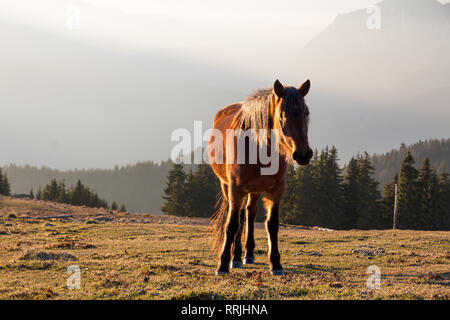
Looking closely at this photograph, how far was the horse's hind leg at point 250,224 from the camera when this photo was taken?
10391 mm

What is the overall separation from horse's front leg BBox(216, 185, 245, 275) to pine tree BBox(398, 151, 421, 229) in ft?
186

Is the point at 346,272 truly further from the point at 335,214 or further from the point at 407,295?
the point at 335,214

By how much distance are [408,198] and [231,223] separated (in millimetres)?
57928

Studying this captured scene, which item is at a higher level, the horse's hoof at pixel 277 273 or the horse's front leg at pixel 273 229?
the horse's front leg at pixel 273 229

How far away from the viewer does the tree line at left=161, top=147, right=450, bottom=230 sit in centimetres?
5962

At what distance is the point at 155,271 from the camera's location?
9.18m

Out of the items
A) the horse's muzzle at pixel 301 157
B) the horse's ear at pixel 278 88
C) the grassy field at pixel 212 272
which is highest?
the horse's ear at pixel 278 88

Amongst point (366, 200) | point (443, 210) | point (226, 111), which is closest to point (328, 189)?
point (366, 200)

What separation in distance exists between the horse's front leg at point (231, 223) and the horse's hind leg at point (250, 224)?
161 cm

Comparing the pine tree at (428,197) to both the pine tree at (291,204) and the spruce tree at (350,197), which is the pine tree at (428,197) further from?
the pine tree at (291,204)

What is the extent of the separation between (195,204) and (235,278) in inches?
2240

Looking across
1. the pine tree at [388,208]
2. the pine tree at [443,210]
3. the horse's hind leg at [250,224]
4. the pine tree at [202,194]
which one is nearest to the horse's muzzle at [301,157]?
the horse's hind leg at [250,224]

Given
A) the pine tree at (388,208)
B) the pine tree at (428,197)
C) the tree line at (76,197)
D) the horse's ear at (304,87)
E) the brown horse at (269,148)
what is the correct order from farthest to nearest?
1. the tree line at (76,197)
2. the pine tree at (388,208)
3. the pine tree at (428,197)
4. the horse's ear at (304,87)
5. the brown horse at (269,148)
